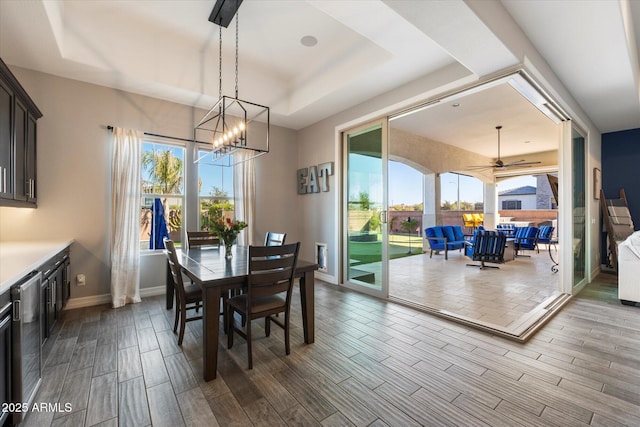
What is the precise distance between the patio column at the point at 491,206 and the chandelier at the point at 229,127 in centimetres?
900

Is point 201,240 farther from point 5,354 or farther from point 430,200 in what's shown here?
point 430,200

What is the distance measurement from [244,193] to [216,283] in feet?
9.57

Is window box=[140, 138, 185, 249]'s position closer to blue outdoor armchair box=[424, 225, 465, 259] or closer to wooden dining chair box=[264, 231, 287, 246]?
wooden dining chair box=[264, 231, 287, 246]

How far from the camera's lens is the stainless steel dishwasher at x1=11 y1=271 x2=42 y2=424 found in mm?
1575

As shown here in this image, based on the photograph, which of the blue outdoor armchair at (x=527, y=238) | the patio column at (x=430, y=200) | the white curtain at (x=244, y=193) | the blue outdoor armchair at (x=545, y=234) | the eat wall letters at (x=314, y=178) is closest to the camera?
the white curtain at (x=244, y=193)

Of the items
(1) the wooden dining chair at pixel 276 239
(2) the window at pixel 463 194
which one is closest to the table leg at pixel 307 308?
(1) the wooden dining chair at pixel 276 239

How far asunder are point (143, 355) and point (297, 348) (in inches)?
52.8

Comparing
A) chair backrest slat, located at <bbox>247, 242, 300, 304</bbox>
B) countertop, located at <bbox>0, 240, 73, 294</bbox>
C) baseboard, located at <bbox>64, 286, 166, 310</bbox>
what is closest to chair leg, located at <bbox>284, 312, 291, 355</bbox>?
chair backrest slat, located at <bbox>247, 242, 300, 304</bbox>

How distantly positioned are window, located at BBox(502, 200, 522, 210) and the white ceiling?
14.2 m

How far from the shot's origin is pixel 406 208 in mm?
10344

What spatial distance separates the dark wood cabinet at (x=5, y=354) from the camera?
1449 mm

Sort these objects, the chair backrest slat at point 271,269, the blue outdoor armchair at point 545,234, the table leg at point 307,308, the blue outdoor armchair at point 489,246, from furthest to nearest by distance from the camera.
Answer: the blue outdoor armchair at point 545,234
the blue outdoor armchair at point 489,246
the table leg at point 307,308
the chair backrest slat at point 271,269

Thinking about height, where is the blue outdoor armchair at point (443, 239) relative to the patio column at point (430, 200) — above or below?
below

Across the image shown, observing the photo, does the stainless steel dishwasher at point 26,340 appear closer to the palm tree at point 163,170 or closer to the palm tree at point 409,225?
the palm tree at point 163,170
